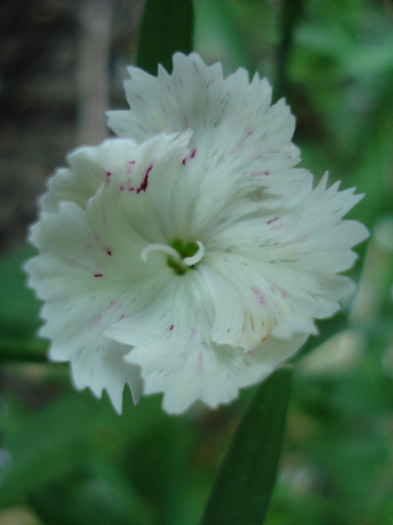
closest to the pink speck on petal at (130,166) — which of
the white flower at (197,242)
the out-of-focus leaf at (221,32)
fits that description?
the white flower at (197,242)

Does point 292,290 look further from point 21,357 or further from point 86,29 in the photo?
point 86,29

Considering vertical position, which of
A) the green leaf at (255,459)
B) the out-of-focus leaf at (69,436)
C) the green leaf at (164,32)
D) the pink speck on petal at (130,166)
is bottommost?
the out-of-focus leaf at (69,436)

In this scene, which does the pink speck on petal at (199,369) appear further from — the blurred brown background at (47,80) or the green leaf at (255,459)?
the blurred brown background at (47,80)

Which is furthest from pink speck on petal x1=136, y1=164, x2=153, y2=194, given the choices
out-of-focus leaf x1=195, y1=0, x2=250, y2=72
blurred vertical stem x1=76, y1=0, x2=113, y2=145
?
blurred vertical stem x1=76, y1=0, x2=113, y2=145

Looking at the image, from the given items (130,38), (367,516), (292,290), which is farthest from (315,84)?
(292,290)

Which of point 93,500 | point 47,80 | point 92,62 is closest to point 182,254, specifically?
point 93,500

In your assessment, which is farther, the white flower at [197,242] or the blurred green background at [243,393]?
the blurred green background at [243,393]
